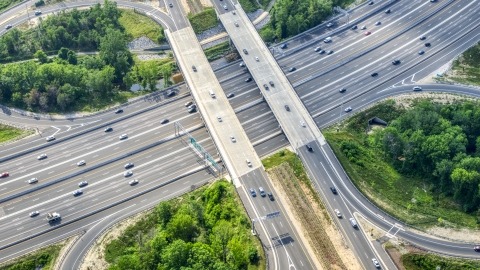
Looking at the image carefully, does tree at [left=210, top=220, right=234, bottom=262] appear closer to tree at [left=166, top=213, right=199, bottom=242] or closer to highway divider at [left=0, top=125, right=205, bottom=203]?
tree at [left=166, top=213, right=199, bottom=242]

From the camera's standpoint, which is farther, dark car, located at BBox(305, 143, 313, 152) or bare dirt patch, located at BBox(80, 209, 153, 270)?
dark car, located at BBox(305, 143, 313, 152)

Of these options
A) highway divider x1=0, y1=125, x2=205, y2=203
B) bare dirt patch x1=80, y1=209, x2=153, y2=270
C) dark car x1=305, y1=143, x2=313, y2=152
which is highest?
highway divider x1=0, y1=125, x2=205, y2=203

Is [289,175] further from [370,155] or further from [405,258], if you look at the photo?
[405,258]

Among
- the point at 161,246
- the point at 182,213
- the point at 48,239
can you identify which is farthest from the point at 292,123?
the point at 48,239

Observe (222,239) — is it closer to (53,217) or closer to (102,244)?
(102,244)

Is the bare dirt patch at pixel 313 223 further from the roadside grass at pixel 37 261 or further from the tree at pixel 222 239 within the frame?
the roadside grass at pixel 37 261

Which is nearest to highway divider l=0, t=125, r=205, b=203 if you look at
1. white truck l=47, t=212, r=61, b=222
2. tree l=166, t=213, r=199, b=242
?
white truck l=47, t=212, r=61, b=222

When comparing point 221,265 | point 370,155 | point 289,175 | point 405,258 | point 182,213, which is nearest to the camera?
point 221,265
